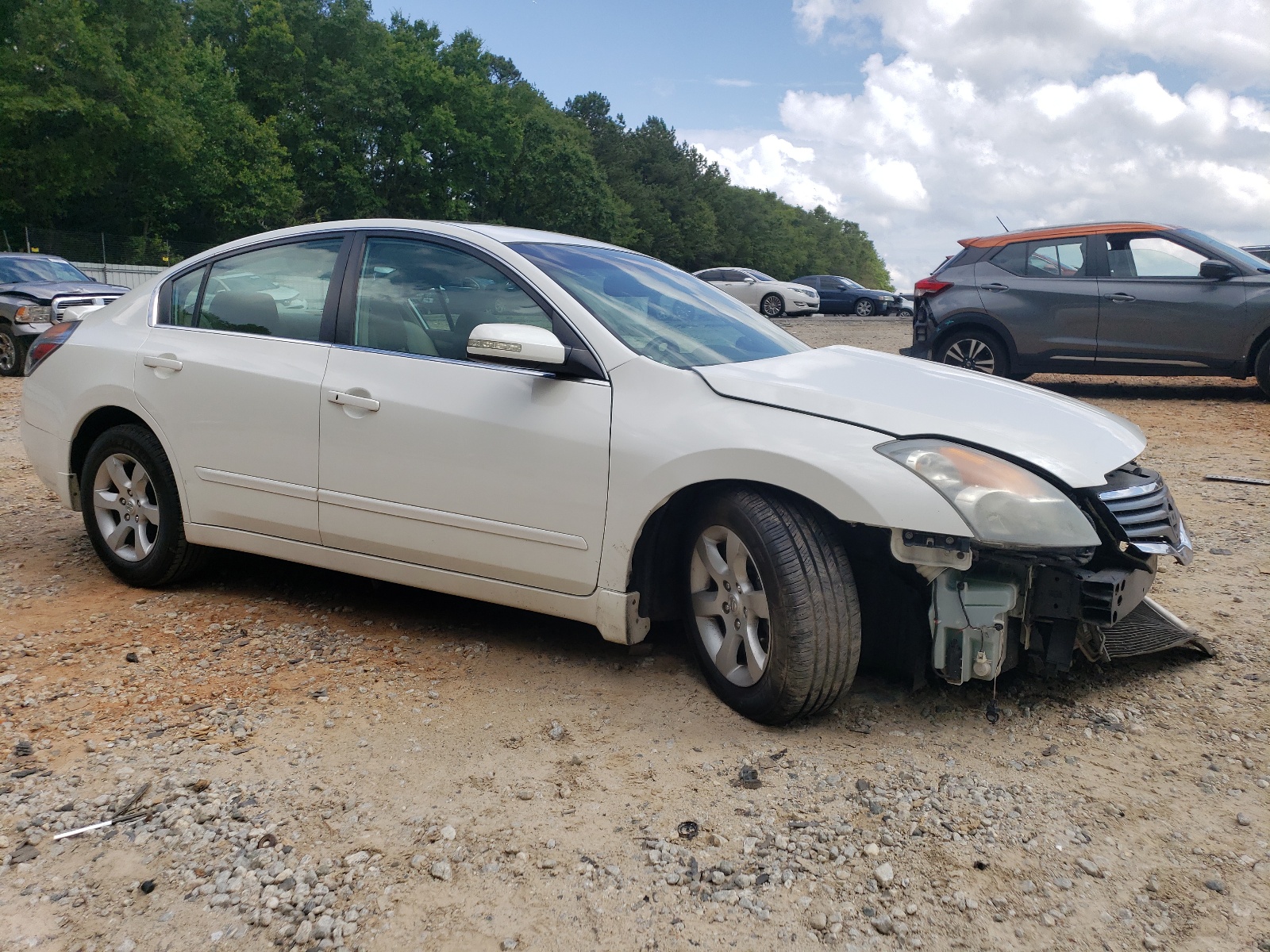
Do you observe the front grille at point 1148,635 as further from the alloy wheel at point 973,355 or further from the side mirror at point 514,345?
the alloy wheel at point 973,355

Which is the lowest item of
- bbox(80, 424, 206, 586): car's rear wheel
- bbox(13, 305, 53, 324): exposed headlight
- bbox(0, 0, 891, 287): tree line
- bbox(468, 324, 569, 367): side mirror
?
bbox(80, 424, 206, 586): car's rear wheel

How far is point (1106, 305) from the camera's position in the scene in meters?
10.3

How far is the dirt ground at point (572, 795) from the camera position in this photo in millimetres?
2381

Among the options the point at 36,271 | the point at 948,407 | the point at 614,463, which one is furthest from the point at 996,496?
the point at 36,271

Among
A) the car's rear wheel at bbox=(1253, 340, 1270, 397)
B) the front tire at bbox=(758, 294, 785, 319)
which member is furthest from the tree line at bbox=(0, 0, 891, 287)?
the car's rear wheel at bbox=(1253, 340, 1270, 397)

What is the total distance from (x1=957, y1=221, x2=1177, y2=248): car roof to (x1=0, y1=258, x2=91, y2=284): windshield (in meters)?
12.0

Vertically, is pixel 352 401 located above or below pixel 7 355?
above

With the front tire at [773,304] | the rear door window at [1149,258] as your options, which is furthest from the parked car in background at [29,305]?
the front tire at [773,304]

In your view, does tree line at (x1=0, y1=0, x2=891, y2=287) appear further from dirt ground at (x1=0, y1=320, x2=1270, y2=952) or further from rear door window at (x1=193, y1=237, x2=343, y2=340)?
dirt ground at (x1=0, y1=320, x2=1270, y2=952)

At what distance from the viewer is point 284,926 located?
2.34m

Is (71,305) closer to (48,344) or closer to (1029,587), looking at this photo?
(48,344)

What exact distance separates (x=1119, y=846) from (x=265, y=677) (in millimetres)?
2719

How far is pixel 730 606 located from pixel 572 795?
0.79 metres

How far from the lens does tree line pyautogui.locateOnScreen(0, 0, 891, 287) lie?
112ft
